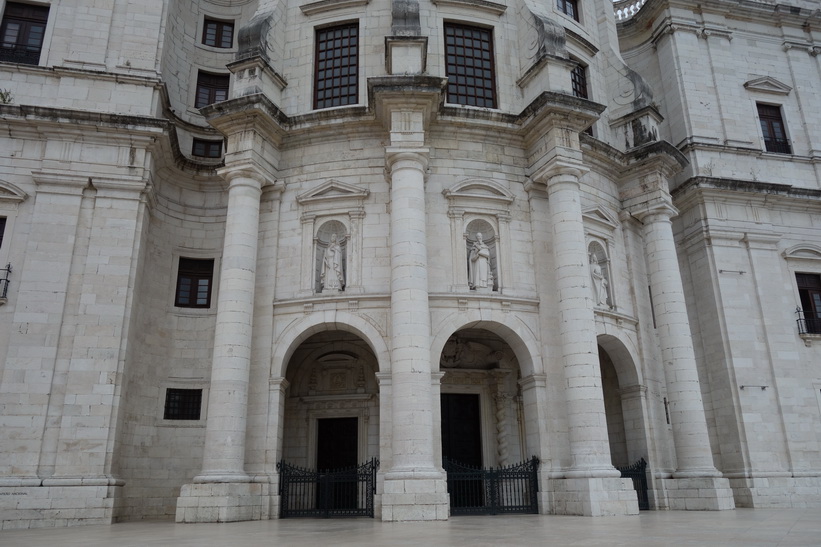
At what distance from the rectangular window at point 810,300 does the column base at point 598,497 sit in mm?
12458

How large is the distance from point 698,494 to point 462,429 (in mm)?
7134

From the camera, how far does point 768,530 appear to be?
9.96 meters

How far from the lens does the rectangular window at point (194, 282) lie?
20.3 m

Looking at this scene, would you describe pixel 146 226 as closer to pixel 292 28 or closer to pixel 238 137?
pixel 238 137

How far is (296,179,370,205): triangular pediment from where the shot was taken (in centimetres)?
1825

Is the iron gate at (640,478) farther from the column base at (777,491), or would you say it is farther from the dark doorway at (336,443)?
the dark doorway at (336,443)

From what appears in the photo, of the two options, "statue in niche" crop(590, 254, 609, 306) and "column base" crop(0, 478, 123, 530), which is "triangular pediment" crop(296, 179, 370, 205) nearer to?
"statue in niche" crop(590, 254, 609, 306)

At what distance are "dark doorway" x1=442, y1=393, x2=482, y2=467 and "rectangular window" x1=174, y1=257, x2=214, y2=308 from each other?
8.65m

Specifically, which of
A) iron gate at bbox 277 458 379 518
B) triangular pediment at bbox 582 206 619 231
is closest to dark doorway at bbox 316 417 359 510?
iron gate at bbox 277 458 379 518

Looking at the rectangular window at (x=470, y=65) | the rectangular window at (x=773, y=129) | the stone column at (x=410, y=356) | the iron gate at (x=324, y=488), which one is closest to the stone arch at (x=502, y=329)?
the stone column at (x=410, y=356)

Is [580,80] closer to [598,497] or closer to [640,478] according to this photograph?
[640,478]

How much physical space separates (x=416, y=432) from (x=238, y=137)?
394 inches

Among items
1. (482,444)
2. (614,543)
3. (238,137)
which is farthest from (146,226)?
(614,543)

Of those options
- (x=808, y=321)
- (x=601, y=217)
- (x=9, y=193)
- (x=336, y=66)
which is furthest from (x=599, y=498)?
(x=9, y=193)
